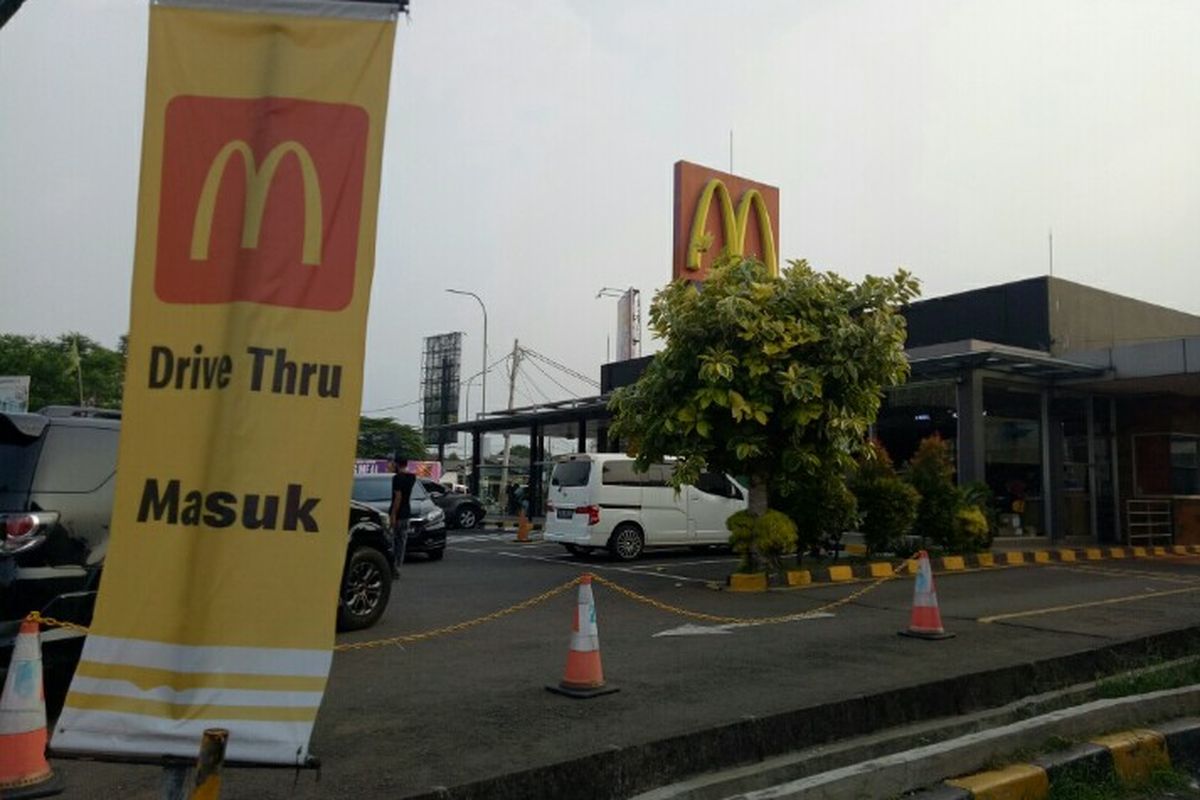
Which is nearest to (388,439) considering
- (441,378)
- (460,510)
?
(441,378)

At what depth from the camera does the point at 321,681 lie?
2.46 metres

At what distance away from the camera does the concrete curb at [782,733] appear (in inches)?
171

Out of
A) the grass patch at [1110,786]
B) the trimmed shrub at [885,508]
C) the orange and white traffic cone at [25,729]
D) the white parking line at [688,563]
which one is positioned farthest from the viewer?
the white parking line at [688,563]

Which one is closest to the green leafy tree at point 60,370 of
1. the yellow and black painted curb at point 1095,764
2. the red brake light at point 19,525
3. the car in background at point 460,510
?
the car in background at point 460,510

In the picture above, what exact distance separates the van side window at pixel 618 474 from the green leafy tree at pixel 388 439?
51346 mm

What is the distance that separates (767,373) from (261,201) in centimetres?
1002

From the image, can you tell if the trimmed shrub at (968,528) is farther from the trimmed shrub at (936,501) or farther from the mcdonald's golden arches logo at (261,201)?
the mcdonald's golden arches logo at (261,201)

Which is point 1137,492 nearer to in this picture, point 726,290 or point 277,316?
point 726,290

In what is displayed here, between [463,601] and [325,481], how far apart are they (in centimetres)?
896

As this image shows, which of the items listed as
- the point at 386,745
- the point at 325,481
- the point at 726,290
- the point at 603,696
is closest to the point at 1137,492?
the point at 726,290

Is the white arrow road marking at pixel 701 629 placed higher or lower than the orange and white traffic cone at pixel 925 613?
lower

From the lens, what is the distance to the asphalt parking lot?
4.60m

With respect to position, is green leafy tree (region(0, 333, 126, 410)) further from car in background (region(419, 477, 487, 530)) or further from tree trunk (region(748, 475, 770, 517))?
tree trunk (region(748, 475, 770, 517))

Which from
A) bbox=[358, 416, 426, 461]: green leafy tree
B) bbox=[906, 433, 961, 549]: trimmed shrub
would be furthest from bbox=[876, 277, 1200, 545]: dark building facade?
bbox=[358, 416, 426, 461]: green leafy tree
